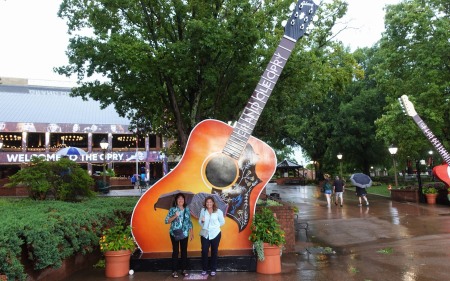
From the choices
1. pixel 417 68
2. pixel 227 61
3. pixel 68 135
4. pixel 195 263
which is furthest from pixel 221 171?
pixel 68 135

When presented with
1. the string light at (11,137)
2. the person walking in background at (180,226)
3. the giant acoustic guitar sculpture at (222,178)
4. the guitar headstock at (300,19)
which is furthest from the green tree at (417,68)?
the string light at (11,137)

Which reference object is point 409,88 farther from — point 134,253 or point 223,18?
point 134,253

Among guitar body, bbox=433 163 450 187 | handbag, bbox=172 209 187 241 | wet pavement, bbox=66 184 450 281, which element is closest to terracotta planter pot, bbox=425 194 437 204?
guitar body, bbox=433 163 450 187

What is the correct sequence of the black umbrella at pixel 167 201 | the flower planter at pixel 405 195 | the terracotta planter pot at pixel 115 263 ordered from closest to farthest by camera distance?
the terracotta planter pot at pixel 115 263, the black umbrella at pixel 167 201, the flower planter at pixel 405 195

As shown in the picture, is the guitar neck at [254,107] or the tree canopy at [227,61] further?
the tree canopy at [227,61]

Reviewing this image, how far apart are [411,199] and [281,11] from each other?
13.7 meters

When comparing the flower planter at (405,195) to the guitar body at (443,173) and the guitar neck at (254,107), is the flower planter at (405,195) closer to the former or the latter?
the guitar body at (443,173)

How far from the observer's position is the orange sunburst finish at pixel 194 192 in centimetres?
838

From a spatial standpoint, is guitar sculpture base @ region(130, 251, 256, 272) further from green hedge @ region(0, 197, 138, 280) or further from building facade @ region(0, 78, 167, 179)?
building facade @ region(0, 78, 167, 179)

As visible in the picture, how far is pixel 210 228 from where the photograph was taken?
7.16 m

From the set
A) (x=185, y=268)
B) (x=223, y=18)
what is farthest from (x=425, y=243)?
(x=223, y=18)

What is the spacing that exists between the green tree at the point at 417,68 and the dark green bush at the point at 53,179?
17.2 m

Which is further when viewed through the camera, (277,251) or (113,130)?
(113,130)

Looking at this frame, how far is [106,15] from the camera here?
13.6 meters
